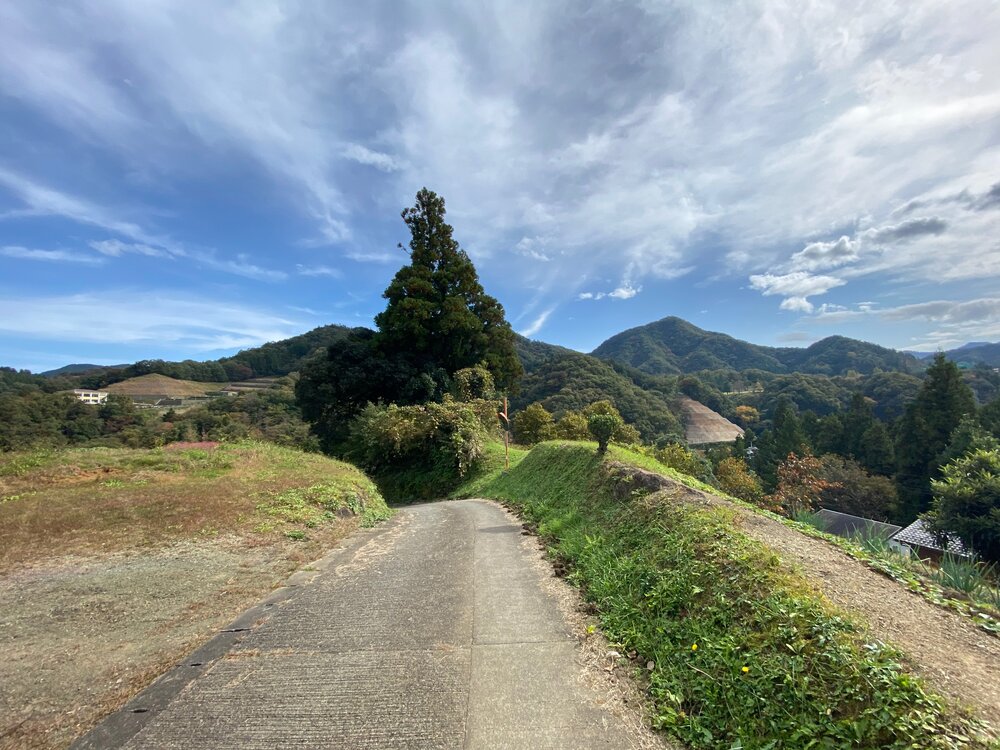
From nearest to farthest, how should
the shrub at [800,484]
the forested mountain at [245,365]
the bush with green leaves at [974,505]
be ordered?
the bush with green leaves at [974,505] < the shrub at [800,484] < the forested mountain at [245,365]

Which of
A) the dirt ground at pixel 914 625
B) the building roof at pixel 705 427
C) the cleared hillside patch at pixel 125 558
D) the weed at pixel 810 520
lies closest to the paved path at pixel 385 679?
the cleared hillside patch at pixel 125 558

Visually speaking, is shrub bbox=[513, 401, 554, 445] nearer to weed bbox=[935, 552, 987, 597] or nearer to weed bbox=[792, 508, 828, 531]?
weed bbox=[792, 508, 828, 531]

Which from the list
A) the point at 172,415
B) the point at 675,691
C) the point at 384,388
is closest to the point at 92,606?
the point at 675,691

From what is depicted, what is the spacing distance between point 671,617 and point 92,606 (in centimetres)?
592

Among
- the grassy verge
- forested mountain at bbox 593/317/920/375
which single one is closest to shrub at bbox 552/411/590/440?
the grassy verge

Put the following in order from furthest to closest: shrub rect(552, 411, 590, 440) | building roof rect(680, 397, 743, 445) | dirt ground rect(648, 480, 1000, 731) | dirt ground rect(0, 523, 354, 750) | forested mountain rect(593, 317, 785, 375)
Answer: forested mountain rect(593, 317, 785, 375)
building roof rect(680, 397, 743, 445)
shrub rect(552, 411, 590, 440)
dirt ground rect(0, 523, 354, 750)
dirt ground rect(648, 480, 1000, 731)

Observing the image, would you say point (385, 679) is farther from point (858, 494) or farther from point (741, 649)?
point (858, 494)

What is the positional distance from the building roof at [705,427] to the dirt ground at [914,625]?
73493mm

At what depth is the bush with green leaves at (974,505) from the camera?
14.3 meters

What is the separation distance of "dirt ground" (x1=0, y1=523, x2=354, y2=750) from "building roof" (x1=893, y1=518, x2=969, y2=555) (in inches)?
781

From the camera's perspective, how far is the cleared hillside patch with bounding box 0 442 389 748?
329 centimetres

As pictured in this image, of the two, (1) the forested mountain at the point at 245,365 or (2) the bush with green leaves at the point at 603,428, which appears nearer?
(2) the bush with green leaves at the point at 603,428

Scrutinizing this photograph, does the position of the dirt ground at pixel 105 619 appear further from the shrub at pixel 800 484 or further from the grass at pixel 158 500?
the shrub at pixel 800 484

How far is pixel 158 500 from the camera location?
7.87 m
